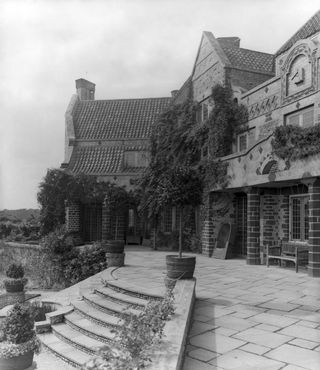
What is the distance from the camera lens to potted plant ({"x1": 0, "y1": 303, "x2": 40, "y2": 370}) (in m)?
5.07

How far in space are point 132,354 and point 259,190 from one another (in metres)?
10.2

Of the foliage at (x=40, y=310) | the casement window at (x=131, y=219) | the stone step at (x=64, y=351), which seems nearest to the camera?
the stone step at (x=64, y=351)

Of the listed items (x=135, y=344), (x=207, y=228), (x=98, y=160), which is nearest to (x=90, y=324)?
(x=135, y=344)

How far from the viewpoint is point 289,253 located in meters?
11.8

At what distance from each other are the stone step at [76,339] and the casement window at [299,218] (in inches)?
333

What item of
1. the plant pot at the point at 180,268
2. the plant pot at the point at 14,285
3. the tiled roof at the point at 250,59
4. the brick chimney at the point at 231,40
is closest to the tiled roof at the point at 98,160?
the brick chimney at the point at 231,40

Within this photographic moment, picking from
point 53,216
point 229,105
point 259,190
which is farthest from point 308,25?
point 53,216

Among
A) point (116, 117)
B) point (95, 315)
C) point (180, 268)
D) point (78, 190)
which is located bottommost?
point (95, 315)

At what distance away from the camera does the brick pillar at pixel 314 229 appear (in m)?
9.93

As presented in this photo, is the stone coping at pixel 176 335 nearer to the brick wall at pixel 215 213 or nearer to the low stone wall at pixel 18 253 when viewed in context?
the brick wall at pixel 215 213

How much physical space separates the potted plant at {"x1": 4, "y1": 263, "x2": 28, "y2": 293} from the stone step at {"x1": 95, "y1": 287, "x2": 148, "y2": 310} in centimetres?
393

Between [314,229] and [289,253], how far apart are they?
2.04 metres

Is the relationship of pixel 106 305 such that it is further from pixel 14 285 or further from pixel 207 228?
pixel 207 228

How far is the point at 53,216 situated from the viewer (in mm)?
21062
